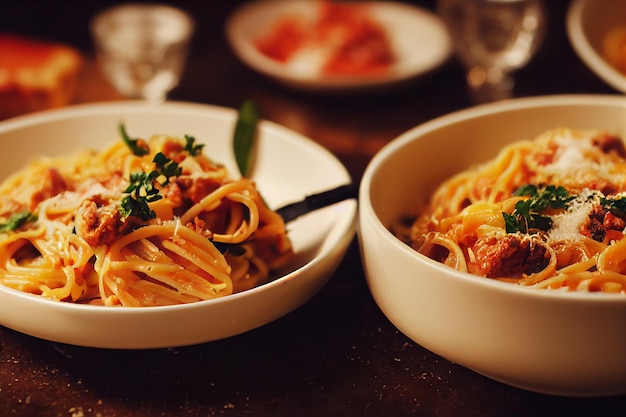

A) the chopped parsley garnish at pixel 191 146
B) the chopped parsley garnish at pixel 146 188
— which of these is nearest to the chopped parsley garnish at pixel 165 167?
the chopped parsley garnish at pixel 146 188

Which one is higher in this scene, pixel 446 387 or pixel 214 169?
pixel 214 169

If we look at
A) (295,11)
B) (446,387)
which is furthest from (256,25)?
(446,387)

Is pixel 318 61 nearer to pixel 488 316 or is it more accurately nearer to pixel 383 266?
pixel 383 266

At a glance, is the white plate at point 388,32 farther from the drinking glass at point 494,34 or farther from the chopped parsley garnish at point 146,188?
the chopped parsley garnish at point 146,188

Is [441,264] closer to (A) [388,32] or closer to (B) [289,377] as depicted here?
(B) [289,377]

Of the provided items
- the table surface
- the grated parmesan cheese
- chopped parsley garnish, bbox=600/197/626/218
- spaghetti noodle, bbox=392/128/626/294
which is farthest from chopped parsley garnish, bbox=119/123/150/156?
chopped parsley garnish, bbox=600/197/626/218

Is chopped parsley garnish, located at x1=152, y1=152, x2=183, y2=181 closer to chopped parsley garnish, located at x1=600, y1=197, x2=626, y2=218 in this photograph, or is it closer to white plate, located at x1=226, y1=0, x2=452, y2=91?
chopped parsley garnish, located at x1=600, y1=197, x2=626, y2=218
